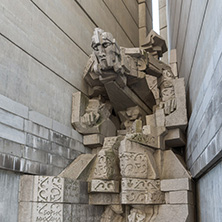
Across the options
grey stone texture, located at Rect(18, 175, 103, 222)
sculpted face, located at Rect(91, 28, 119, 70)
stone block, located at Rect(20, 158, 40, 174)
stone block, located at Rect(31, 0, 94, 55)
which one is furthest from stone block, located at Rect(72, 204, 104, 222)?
stone block, located at Rect(31, 0, 94, 55)

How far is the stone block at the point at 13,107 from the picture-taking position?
157 inches

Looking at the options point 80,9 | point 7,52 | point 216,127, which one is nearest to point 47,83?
point 7,52

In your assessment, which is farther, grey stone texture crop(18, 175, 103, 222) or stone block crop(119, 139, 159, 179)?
stone block crop(119, 139, 159, 179)

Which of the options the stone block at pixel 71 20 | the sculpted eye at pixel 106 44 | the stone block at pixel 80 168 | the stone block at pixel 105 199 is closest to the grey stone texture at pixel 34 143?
the stone block at pixel 80 168

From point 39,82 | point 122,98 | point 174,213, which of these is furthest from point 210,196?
point 39,82

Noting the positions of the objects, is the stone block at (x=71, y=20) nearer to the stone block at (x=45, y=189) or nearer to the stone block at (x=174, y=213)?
the stone block at (x=45, y=189)

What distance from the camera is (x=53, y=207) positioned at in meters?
4.24

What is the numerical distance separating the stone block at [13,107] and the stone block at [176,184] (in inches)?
95.3

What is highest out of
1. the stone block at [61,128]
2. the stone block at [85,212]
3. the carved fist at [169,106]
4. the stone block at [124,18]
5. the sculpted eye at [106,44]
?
the stone block at [124,18]

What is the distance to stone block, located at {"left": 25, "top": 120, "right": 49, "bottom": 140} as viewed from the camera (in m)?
4.38

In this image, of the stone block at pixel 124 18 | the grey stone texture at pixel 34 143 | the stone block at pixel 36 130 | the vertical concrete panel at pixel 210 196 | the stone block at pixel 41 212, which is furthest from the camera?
the stone block at pixel 124 18

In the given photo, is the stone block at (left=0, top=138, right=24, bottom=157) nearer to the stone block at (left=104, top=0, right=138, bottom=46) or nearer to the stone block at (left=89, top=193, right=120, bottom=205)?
the stone block at (left=89, top=193, right=120, bottom=205)

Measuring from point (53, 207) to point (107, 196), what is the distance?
3.32ft

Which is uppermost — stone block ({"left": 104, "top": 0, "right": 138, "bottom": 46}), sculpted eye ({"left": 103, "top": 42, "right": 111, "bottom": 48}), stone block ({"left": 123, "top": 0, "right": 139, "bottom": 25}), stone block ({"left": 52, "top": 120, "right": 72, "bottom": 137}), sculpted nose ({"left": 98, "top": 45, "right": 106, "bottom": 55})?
stone block ({"left": 123, "top": 0, "right": 139, "bottom": 25})
